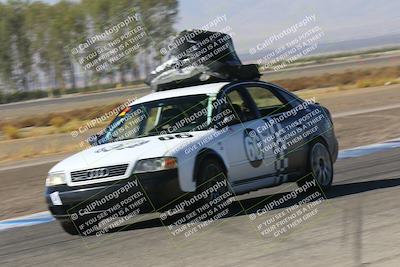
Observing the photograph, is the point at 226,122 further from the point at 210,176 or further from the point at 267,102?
the point at 267,102

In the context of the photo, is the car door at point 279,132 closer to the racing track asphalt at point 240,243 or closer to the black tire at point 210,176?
the racing track asphalt at point 240,243

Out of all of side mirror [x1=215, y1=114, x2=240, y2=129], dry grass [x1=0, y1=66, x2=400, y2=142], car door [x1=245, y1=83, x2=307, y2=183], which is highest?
side mirror [x1=215, y1=114, x2=240, y2=129]

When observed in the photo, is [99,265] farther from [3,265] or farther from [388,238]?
[388,238]

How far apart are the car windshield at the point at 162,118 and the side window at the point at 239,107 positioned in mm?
291

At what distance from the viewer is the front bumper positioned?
7.80 m

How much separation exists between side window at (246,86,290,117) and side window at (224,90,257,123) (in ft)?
1.05

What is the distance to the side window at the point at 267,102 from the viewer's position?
32.6 feet

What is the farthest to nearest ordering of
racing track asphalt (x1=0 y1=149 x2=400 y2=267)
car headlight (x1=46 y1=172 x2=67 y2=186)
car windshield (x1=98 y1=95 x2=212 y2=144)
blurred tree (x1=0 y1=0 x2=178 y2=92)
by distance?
blurred tree (x1=0 y1=0 x2=178 y2=92) < car windshield (x1=98 y1=95 x2=212 y2=144) < car headlight (x1=46 y1=172 x2=67 y2=186) < racing track asphalt (x1=0 y1=149 x2=400 y2=267)

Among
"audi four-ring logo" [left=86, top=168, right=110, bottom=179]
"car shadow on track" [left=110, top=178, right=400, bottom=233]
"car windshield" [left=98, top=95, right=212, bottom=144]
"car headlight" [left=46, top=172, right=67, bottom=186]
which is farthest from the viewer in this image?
"car windshield" [left=98, top=95, right=212, bottom=144]

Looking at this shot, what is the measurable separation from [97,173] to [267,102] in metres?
3.13

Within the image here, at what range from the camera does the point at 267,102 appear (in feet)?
33.6

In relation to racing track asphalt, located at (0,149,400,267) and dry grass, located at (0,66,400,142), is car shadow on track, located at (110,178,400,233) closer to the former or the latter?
racing track asphalt, located at (0,149,400,267)

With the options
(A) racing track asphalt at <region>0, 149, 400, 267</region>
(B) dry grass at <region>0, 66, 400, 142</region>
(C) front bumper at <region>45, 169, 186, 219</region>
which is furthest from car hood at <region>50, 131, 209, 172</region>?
(B) dry grass at <region>0, 66, 400, 142</region>

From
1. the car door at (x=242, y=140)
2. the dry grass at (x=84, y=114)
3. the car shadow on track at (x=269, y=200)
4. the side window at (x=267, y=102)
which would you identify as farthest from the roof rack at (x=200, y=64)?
the dry grass at (x=84, y=114)
